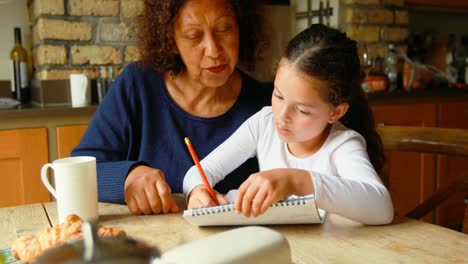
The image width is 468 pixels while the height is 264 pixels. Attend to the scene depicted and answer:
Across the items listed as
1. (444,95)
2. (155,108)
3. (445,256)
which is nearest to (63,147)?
(155,108)

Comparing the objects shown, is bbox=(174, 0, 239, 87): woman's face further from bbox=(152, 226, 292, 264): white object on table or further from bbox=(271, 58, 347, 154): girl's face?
bbox=(152, 226, 292, 264): white object on table

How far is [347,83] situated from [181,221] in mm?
416

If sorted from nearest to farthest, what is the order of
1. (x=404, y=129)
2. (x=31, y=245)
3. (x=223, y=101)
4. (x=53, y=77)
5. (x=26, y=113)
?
(x=31, y=245) < (x=404, y=129) < (x=223, y=101) < (x=26, y=113) < (x=53, y=77)

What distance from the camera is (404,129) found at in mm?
1212

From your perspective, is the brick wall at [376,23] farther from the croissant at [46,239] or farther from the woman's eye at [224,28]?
the croissant at [46,239]

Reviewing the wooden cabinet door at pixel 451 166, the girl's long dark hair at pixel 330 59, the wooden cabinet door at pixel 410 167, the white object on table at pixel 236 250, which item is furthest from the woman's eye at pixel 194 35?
the wooden cabinet door at pixel 451 166

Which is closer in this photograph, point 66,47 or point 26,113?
point 26,113

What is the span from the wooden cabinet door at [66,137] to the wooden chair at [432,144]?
118 centimetres

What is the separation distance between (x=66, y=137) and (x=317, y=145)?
4.03 ft

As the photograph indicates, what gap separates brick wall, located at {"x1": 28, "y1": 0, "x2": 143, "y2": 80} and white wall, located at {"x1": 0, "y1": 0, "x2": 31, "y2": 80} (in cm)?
10

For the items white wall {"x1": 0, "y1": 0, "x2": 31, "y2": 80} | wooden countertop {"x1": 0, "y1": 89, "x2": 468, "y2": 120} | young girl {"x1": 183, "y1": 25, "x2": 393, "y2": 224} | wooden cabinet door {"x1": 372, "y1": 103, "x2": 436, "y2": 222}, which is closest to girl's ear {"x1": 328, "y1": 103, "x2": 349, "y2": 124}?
young girl {"x1": 183, "y1": 25, "x2": 393, "y2": 224}

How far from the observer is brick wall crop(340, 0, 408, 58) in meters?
2.72

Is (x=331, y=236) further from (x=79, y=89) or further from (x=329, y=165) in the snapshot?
(x=79, y=89)

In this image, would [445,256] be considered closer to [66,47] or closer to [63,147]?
[63,147]
